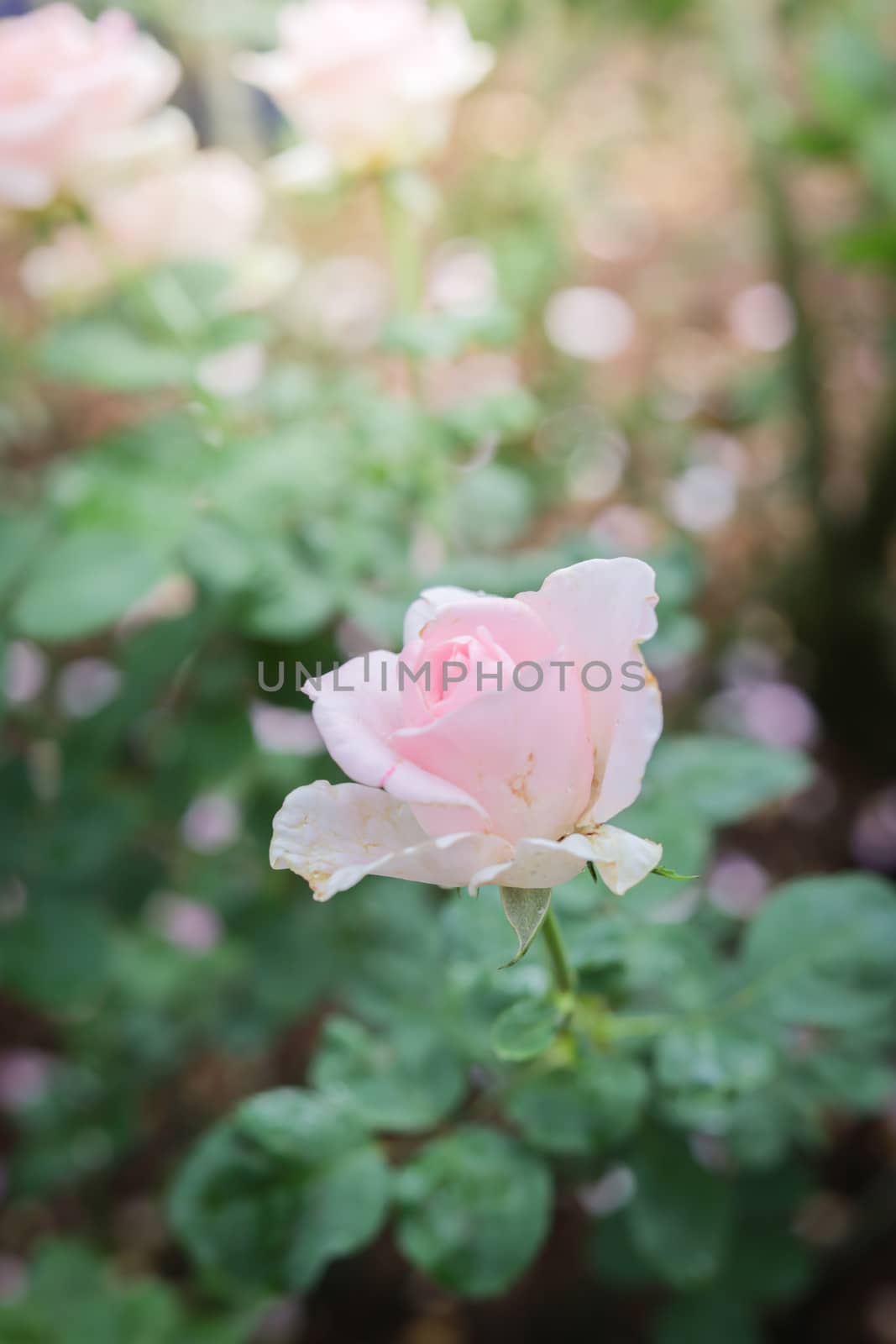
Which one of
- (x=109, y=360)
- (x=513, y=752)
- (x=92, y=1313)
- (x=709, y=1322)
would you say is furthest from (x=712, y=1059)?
(x=92, y=1313)

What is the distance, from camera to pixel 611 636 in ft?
1.23

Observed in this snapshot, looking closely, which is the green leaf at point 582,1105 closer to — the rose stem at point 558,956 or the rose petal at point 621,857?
the rose stem at point 558,956

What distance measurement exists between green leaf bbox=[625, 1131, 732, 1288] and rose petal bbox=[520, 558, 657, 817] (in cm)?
36

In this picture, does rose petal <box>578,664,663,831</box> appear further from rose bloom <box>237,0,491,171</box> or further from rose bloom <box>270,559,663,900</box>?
rose bloom <box>237,0,491,171</box>

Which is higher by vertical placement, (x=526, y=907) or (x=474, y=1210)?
(x=526, y=907)

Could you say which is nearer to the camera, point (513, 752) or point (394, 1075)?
point (513, 752)

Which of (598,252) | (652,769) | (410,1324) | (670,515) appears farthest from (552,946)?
(598,252)

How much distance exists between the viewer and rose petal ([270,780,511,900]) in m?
0.37

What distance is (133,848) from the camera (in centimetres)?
107

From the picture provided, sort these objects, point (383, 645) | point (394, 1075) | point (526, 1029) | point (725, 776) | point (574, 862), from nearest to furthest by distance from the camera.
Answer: point (574, 862) < point (526, 1029) < point (394, 1075) < point (725, 776) < point (383, 645)

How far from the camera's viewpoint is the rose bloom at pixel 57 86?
0.72m

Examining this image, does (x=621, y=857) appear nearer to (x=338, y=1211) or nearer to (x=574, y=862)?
(x=574, y=862)

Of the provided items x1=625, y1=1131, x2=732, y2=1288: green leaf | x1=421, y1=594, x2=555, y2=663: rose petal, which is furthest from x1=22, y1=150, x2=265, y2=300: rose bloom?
x1=625, y1=1131, x2=732, y2=1288: green leaf

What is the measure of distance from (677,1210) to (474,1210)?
0.15 m
